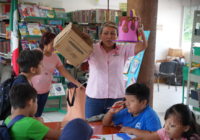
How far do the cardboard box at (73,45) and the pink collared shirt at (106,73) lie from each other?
37 centimetres

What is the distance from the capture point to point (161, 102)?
5.70m

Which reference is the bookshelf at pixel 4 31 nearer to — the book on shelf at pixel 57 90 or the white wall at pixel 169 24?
the book on shelf at pixel 57 90

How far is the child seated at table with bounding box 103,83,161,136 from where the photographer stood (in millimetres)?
1583

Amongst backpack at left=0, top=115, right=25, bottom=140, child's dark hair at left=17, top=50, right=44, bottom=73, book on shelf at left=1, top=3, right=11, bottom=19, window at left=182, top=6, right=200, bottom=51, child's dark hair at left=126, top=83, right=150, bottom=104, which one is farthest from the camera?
window at left=182, top=6, right=200, bottom=51

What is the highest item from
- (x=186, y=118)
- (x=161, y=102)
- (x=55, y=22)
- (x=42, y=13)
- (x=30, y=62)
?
(x=42, y=13)

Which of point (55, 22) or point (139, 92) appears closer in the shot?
point (139, 92)

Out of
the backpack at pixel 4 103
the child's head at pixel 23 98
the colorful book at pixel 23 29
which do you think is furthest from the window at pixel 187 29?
the child's head at pixel 23 98

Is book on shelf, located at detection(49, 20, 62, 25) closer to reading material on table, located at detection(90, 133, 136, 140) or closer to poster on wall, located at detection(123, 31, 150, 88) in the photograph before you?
poster on wall, located at detection(123, 31, 150, 88)

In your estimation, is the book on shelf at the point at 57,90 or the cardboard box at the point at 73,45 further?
the book on shelf at the point at 57,90

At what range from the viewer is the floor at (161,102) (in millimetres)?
4402

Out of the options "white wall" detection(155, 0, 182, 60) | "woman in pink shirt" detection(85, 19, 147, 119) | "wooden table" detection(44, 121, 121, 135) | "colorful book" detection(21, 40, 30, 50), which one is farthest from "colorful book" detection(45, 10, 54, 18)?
"white wall" detection(155, 0, 182, 60)

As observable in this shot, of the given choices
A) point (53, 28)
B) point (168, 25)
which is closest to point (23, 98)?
point (53, 28)

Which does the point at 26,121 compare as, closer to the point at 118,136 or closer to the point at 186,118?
the point at 118,136

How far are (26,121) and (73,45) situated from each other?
2.19 feet
